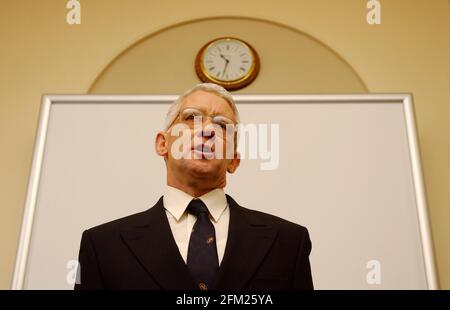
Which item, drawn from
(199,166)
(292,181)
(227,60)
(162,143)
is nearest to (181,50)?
(227,60)

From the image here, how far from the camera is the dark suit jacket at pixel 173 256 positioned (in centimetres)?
100

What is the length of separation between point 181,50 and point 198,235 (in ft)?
3.88

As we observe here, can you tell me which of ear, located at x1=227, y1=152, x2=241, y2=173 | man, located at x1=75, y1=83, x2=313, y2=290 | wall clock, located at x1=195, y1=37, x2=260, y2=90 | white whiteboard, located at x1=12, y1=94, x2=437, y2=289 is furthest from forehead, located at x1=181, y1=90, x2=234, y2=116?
wall clock, located at x1=195, y1=37, x2=260, y2=90

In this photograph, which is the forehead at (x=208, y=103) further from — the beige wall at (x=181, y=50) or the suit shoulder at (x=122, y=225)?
the beige wall at (x=181, y=50)

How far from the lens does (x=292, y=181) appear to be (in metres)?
1.71

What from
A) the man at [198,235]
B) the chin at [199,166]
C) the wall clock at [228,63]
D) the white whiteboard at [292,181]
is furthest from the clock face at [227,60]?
the chin at [199,166]

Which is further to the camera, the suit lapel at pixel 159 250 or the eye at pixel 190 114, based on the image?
the eye at pixel 190 114

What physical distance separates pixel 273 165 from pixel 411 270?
21.3 inches

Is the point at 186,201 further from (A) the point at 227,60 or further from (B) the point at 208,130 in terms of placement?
(A) the point at 227,60

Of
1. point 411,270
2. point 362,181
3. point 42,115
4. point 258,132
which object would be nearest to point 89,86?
point 42,115

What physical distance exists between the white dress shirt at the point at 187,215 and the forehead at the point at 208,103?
0.59 feet

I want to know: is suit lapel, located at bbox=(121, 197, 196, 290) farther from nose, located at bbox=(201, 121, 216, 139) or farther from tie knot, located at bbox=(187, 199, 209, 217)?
nose, located at bbox=(201, 121, 216, 139)

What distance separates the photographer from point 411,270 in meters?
1.59

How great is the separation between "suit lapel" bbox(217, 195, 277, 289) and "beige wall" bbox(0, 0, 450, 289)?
938mm
